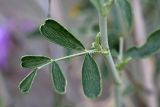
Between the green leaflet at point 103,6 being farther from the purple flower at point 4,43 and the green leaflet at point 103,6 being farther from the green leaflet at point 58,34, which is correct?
the purple flower at point 4,43

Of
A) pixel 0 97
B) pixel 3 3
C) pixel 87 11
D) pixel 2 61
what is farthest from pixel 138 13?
pixel 2 61

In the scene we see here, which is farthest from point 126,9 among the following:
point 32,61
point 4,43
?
point 4,43

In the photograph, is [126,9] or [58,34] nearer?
[58,34]

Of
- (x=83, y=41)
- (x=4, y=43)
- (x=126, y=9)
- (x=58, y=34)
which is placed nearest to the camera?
(x=58, y=34)

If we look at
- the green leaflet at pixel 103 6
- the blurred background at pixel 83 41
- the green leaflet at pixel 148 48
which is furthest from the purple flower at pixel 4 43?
the green leaflet at pixel 103 6

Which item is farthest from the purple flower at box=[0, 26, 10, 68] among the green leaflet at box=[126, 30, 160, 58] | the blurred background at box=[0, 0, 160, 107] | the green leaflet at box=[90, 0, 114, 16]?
the green leaflet at box=[90, 0, 114, 16]

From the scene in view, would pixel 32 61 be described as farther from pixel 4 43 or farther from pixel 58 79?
pixel 4 43

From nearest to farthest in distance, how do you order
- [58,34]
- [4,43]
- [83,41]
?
1. [58,34]
2. [83,41]
3. [4,43]
